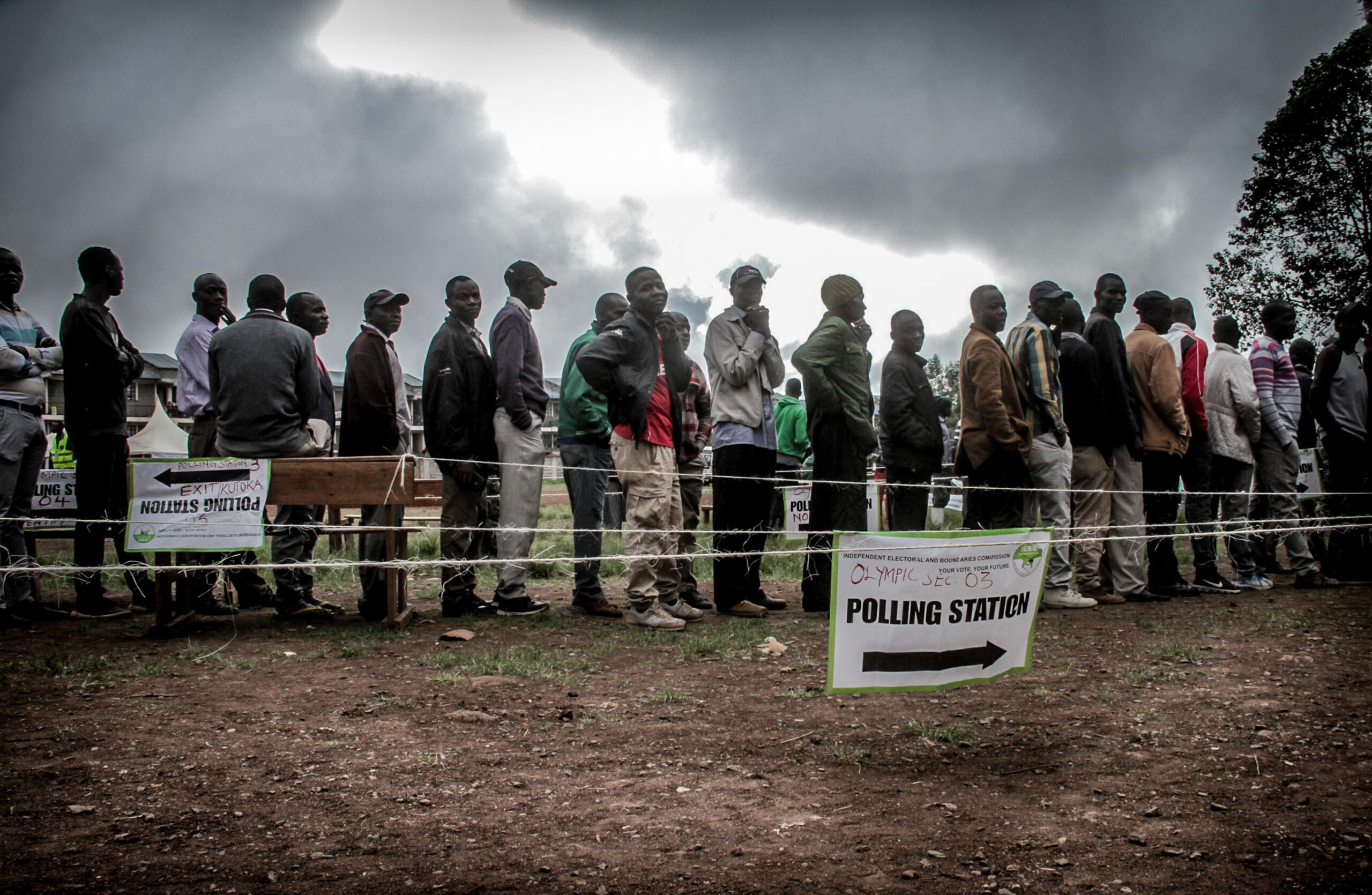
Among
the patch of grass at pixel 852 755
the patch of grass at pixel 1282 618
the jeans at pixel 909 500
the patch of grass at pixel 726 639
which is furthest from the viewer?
the jeans at pixel 909 500

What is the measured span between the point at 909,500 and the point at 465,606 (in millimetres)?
3114

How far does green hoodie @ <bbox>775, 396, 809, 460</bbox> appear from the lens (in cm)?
927

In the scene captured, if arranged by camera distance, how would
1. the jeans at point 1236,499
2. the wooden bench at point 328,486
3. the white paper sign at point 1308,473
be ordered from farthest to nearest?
1. the white paper sign at point 1308,473
2. the jeans at point 1236,499
3. the wooden bench at point 328,486

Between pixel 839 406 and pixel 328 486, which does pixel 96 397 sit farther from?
pixel 839 406

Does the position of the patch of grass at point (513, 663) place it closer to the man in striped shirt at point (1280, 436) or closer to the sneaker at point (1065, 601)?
the sneaker at point (1065, 601)

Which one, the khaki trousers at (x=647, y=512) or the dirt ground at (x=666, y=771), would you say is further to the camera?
the khaki trousers at (x=647, y=512)

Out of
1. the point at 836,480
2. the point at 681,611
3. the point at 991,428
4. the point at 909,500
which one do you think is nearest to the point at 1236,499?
the point at 991,428

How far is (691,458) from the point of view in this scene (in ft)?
22.9

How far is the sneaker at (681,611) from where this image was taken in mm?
5934

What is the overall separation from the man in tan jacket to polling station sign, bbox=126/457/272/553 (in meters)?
6.12

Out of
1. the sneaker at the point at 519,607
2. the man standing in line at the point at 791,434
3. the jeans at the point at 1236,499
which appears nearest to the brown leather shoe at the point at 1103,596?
the jeans at the point at 1236,499

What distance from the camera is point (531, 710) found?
3.89 meters

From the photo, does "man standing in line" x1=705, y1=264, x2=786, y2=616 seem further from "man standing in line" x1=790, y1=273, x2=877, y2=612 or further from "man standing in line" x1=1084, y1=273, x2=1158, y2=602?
"man standing in line" x1=1084, y1=273, x2=1158, y2=602

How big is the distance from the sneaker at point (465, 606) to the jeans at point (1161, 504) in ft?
16.4
